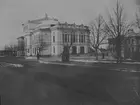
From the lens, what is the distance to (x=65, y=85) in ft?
4.13

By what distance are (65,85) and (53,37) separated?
0.47 m

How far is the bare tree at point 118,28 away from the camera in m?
1.13

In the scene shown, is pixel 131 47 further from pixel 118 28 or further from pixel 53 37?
pixel 53 37

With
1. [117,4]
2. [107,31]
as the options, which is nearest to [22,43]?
[107,31]

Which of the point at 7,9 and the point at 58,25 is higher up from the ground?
the point at 7,9

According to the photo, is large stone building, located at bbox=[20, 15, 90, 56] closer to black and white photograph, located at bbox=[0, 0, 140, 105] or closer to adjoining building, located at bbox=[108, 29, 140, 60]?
black and white photograph, located at bbox=[0, 0, 140, 105]

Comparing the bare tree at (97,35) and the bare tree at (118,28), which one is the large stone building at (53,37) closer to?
the bare tree at (97,35)

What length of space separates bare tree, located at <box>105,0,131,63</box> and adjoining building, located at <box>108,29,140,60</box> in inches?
1.4

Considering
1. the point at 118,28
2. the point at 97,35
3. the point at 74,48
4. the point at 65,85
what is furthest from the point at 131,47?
the point at 65,85

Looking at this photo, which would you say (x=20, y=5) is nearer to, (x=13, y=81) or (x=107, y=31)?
(x=13, y=81)

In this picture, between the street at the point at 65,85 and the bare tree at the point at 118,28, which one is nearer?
the street at the point at 65,85

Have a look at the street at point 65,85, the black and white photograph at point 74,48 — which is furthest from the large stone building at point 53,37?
the street at point 65,85

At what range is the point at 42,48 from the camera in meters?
1.14

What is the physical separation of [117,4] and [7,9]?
0.97 metres
